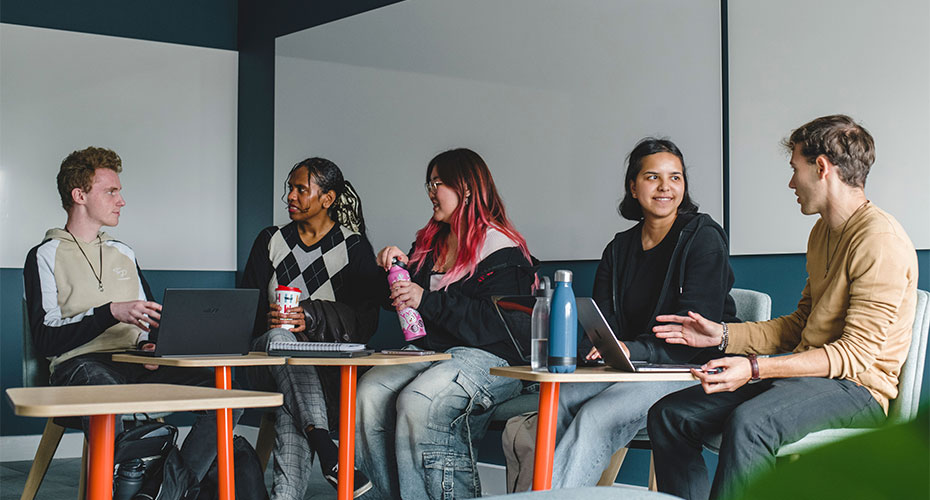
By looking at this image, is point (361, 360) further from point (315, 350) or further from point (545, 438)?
point (545, 438)

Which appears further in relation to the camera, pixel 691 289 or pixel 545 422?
pixel 691 289

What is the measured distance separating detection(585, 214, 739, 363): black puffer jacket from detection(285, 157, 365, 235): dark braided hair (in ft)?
4.44

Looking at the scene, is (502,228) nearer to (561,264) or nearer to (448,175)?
(448,175)

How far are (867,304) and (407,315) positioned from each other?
142cm

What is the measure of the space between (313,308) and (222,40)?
2.69 meters

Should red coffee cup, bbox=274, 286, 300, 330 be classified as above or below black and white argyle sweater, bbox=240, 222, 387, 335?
below

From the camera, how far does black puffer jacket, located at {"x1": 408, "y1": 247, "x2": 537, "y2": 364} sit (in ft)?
9.73

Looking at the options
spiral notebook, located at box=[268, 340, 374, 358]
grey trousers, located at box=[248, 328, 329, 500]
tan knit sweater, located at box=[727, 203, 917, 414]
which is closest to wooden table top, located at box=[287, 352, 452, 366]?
spiral notebook, located at box=[268, 340, 374, 358]

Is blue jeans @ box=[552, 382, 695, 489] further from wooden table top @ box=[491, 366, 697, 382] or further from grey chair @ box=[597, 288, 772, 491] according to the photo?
wooden table top @ box=[491, 366, 697, 382]

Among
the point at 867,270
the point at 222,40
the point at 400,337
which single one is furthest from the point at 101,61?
the point at 867,270

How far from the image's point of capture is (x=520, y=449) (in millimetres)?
2576

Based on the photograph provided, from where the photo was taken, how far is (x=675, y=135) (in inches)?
133

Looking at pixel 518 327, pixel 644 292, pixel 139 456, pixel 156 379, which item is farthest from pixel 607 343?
pixel 156 379

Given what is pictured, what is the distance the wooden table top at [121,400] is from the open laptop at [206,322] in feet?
2.58
